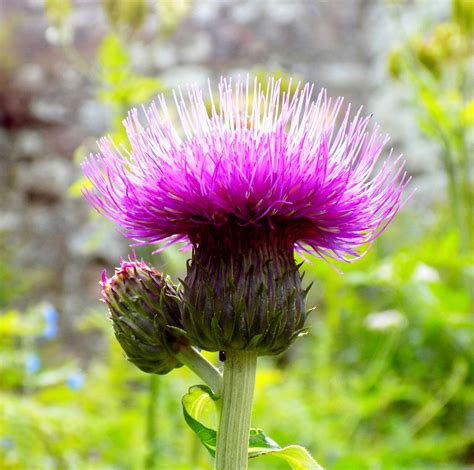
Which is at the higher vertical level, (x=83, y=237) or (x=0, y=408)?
(x=83, y=237)

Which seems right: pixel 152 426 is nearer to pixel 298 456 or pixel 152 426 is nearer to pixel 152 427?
pixel 152 427

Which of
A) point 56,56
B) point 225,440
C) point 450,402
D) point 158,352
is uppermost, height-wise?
point 56,56

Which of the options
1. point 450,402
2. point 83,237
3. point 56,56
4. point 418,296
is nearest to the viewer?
point 418,296

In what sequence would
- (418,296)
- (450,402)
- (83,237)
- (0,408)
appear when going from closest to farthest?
1. (0,408)
2. (418,296)
3. (450,402)
4. (83,237)

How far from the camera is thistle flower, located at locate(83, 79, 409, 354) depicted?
1150 mm

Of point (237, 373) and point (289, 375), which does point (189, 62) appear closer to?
point (289, 375)

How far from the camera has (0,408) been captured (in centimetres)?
215

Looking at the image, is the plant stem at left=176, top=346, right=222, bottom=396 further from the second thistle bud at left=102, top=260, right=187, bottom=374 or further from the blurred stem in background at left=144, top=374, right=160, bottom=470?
the blurred stem in background at left=144, top=374, right=160, bottom=470

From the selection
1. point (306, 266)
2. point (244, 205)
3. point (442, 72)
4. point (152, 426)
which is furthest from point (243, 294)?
point (442, 72)

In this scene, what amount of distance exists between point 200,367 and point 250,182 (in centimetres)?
31

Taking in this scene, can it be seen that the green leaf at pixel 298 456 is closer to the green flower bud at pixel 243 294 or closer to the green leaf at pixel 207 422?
the green leaf at pixel 207 422

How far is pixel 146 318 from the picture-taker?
121cm

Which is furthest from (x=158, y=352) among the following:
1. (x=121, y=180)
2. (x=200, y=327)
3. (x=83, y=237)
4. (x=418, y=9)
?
(x=418, y=9)

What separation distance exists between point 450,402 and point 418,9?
322cm
